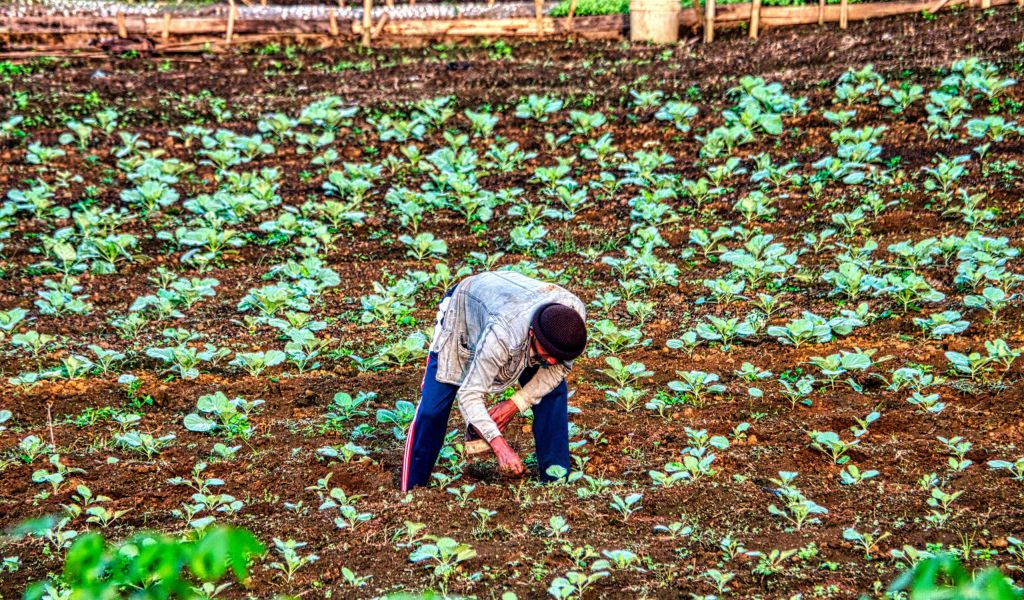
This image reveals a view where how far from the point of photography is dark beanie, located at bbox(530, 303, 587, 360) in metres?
3.95

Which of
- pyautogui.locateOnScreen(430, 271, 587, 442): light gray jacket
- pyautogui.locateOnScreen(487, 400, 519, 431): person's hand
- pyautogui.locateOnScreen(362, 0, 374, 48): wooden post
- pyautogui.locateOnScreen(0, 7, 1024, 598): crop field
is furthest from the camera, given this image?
pyautogui.locateOnScreen(362, 0, 374, 48): wooden post

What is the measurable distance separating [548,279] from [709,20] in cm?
563

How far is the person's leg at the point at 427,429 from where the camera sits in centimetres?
441

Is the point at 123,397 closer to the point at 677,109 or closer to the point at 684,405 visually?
the point at 684,405

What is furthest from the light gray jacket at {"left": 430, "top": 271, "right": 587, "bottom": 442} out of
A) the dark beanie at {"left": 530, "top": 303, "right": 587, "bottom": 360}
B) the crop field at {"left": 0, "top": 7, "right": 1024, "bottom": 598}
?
the crop field at {"left": 0, "top": 7, "right": 1024, "bottom": 598}

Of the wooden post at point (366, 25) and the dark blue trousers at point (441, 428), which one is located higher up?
the wooden post at point (366, 25)

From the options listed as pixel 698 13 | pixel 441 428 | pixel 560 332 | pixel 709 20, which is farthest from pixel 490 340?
pixel 698 13

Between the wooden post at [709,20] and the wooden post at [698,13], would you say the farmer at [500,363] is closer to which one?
the wooden post at [709,20]

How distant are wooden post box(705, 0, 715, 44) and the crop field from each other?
1.08 ft

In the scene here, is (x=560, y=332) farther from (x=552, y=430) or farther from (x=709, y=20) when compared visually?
(x=709, y=20)

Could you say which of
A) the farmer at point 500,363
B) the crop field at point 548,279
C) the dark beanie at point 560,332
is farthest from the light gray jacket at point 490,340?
the crop field at point 548,279

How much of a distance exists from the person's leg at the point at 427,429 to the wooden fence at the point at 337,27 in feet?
27.6

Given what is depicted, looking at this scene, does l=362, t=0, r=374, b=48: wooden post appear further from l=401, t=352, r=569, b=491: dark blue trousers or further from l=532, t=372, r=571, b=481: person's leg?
l=532, t=372, r=571, b=481: person's leg

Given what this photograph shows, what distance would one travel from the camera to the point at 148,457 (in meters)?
5.12
